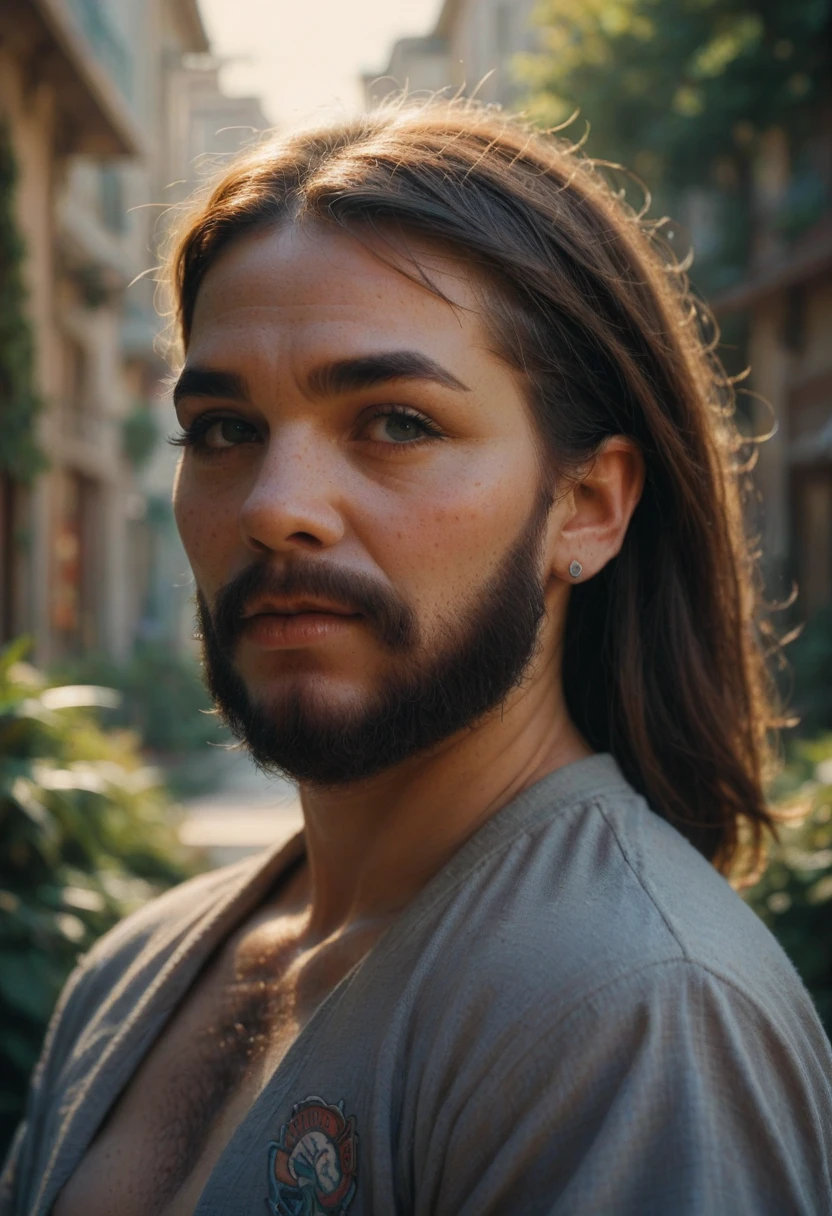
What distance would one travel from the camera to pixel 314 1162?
148 centimetres

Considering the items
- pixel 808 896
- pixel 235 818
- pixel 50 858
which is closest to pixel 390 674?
pixel 808 896

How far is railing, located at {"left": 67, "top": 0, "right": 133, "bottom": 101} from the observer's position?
11852mm

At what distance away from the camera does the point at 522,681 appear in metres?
1.89

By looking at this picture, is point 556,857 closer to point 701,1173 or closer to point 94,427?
point 701,1173

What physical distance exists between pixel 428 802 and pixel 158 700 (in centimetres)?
1328

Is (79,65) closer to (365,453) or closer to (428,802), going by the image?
(365,453)

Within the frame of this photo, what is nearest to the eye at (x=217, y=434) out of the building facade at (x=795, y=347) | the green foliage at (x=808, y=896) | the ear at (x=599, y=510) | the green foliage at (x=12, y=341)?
the ear at (x=599, y=510)

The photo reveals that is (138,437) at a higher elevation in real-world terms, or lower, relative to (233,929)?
higher

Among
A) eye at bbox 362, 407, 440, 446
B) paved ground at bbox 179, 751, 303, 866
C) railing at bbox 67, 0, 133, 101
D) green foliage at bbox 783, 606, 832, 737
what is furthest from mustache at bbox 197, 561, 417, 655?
railing at bbox 67, 0, 133, 101

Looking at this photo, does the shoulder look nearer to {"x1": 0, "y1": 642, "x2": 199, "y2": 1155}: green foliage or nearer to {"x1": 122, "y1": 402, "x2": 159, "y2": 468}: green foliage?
{"x1": 0, "y1": 642, "x2": 199, "y2": 1155}: green foliage

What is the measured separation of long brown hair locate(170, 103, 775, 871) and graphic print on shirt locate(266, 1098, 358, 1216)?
816mm

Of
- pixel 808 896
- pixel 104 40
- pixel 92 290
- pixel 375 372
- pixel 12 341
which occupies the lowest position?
pixel 808 896

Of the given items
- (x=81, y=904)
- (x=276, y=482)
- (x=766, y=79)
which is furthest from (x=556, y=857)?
(x=766, y=79)

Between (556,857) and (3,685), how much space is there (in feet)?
13.1
